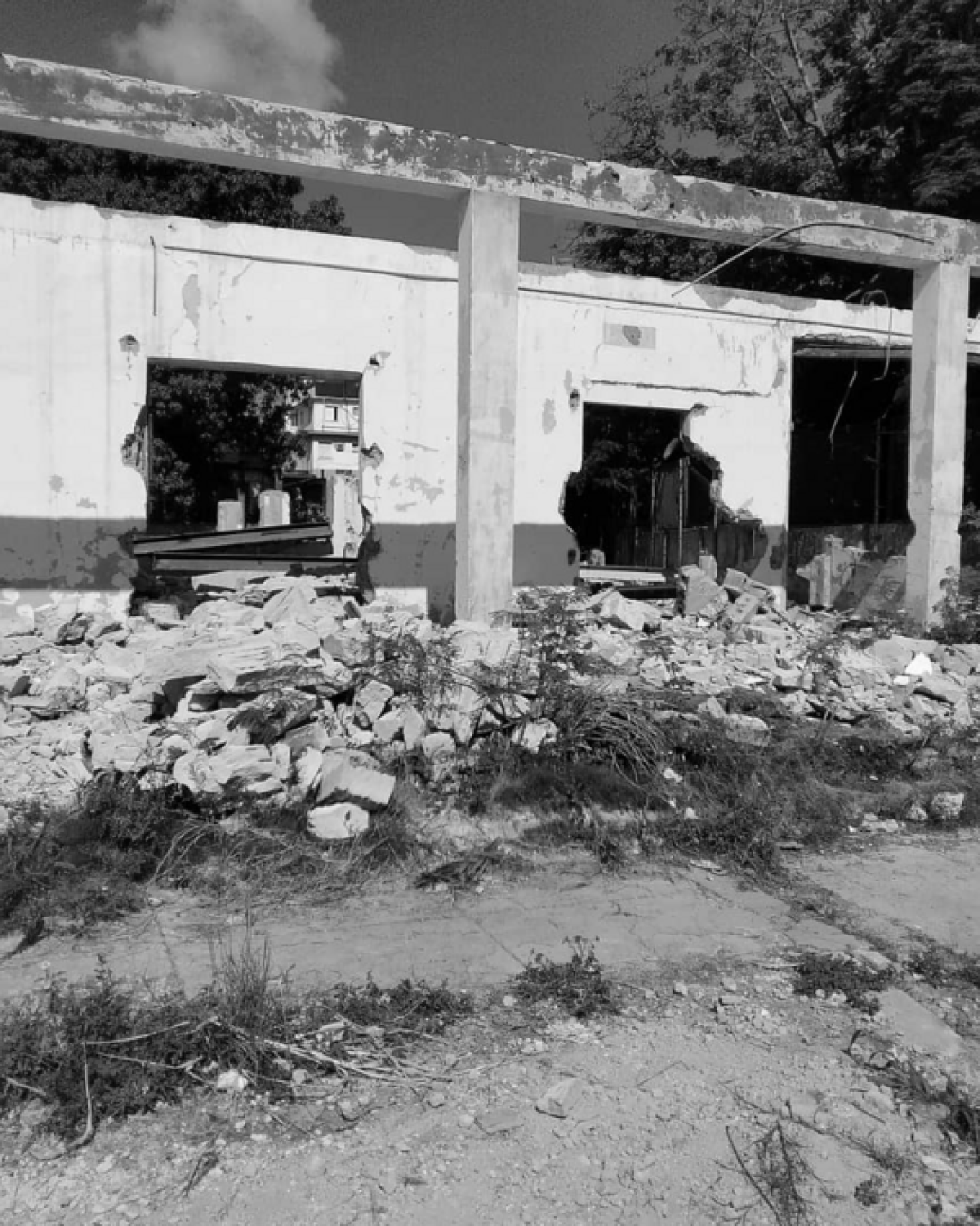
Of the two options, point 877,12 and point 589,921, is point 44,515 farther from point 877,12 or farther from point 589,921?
point 877,12

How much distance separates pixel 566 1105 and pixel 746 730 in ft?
11.5

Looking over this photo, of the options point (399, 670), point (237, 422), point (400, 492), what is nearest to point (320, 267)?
point (400, 492)

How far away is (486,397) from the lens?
8.23m

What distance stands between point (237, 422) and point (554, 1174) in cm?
1910

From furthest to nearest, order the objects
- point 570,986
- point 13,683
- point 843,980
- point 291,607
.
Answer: point 291,607 < point 13,683 < point 843,980 < point 570,986

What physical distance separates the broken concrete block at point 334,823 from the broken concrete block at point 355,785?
0.21ft

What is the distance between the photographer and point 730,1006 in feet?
10.5

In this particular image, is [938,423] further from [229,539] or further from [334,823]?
[334,823]

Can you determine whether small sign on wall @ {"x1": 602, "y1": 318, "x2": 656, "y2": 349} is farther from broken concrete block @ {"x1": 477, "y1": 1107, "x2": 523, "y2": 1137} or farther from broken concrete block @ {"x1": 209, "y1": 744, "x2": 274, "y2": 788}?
broken concrete block @ {"x1": 477, "y1": 1107, "x2": 523, "y2": 1137}

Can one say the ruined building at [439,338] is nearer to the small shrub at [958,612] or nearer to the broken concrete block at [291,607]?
the small shrub at [958,612]

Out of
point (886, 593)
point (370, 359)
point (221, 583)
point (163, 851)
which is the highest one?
point (370, 359)

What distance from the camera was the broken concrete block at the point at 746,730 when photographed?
5.63m

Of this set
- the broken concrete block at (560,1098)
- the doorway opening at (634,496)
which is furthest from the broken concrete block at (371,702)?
the doorway opening at (634,496)

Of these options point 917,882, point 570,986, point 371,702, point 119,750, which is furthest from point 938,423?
point 119,750
